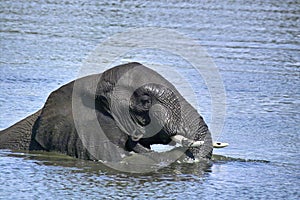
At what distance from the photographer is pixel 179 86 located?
1265cm

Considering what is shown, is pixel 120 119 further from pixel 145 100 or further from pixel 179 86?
pixel 179 86

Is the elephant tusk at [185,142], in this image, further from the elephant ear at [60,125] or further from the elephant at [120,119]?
the elephant ear at [60,125]

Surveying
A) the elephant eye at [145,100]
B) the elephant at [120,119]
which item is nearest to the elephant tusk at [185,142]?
the elephant at [120,119]

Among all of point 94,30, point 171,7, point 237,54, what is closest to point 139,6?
point 171,7

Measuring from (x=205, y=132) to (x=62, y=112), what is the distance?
4.49ft

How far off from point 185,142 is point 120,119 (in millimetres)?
625

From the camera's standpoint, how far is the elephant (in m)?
8.41

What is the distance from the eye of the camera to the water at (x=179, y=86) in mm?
8008

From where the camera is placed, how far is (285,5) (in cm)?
2039

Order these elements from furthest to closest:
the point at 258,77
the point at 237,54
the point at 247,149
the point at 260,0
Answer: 1. the point at 260,0
2. the point at 237,54
3. the point at 258,77
4. the point at 247,149

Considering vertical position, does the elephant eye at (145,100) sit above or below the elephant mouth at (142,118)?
above

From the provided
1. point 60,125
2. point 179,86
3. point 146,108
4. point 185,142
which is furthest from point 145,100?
point 179,86

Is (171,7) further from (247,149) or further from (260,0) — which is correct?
(247,149)

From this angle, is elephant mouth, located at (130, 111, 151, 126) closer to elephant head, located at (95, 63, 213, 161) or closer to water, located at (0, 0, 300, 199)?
elephant head, located at (95, 63, 213, 161)
